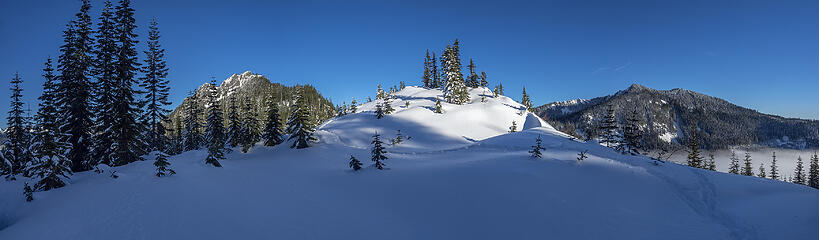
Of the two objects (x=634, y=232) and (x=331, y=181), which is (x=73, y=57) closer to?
(x=331, y=181)

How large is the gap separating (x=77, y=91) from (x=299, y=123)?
14.0 meters

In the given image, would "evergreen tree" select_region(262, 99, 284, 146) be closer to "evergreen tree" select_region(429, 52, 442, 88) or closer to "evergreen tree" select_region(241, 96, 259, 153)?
"evergreen tree" select_region(241, 96, 259, 153)

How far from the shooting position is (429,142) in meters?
35.6

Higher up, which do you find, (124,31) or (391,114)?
(124,31)

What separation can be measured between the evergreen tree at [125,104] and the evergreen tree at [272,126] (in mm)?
9112

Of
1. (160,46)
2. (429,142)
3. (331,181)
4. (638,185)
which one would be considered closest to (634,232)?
(638,185)

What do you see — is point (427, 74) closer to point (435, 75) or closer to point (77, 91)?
point (435, 75)

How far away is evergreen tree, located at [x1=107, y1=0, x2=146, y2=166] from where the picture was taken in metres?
19.1

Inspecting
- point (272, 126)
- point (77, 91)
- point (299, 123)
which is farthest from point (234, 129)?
point (77, 91)

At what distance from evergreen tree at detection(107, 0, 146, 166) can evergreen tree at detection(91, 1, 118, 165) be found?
0.22m

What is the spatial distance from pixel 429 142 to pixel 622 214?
2668 centimetres

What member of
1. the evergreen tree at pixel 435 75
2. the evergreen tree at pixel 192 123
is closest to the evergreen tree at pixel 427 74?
the evergreen tree at pixel 435 75

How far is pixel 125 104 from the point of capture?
64.2 ft

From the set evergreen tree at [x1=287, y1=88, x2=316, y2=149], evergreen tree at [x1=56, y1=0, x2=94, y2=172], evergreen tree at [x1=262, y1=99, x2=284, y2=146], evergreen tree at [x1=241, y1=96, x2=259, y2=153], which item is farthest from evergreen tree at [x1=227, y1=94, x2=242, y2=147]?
evergreen tree at [x1=56, y1=0, x2=94, y2=172]
